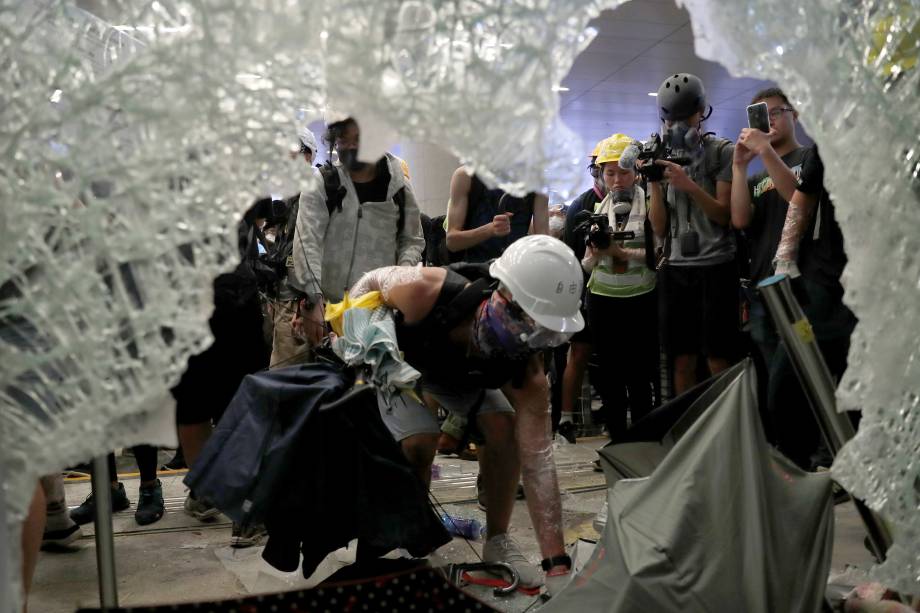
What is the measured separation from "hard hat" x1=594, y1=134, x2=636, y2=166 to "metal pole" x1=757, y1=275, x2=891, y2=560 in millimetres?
2061

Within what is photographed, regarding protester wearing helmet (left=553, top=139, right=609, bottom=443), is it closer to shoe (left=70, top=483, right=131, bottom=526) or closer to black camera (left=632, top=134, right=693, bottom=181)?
black camera (left=632, top=134, right=693, bottom=181)

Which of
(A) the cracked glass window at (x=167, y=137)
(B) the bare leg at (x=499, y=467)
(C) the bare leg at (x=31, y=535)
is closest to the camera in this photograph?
(A) the cracked glass window at (x=167, y=137)

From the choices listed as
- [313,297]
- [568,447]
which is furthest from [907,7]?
[568,447]

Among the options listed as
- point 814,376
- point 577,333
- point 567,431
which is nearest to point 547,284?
point 814,376

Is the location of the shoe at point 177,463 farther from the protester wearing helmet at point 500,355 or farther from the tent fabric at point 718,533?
the tent fabric at point 718,533

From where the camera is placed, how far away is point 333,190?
2840mm

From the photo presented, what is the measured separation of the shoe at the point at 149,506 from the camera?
2973 mm

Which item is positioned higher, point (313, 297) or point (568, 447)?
point (313, 297)

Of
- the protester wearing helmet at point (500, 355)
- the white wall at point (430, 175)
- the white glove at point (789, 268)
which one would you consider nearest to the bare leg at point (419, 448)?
the protester wearing helmet at point (500, 355)

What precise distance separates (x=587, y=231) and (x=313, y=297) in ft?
4.15

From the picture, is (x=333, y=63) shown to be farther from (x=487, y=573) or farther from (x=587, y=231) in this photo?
(x=587, y=231)

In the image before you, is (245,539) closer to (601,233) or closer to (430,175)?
(601,233)

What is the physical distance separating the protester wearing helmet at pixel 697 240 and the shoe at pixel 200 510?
182 cm

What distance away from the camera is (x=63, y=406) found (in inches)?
37.6
